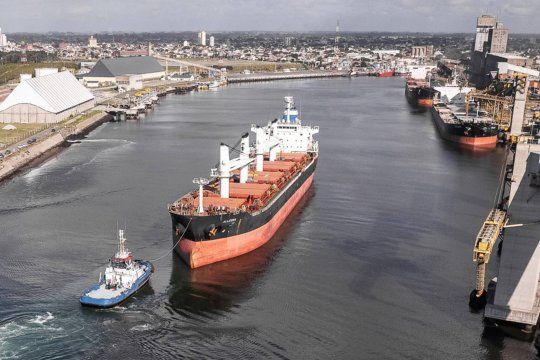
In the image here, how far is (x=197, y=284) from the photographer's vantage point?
57.2ft

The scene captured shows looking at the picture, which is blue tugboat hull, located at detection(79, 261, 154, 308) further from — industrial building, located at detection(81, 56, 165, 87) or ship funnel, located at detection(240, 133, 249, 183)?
industrial building, located at detection(81, 56, 165, 87)

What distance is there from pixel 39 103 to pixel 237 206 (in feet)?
100

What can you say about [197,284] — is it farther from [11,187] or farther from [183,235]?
[11,187]

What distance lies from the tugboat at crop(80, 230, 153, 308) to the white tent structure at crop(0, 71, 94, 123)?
1243 inches

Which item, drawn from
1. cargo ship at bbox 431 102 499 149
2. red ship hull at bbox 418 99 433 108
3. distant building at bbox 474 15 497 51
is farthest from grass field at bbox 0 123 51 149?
distant building at bbox 474 15 497 51

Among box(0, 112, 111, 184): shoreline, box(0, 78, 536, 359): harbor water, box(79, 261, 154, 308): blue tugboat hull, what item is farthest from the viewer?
box(0, 112, 111, 184): shoreline

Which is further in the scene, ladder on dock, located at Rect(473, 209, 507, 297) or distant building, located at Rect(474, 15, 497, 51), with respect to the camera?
distant building, located at Rect(474, 15, 497, 51)

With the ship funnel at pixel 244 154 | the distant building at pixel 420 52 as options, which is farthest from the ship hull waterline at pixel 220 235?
the distant building at pixel 420 52

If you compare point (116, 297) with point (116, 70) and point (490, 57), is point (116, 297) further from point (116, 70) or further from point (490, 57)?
point (490, 57)

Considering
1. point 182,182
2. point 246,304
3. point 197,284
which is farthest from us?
point 182,182

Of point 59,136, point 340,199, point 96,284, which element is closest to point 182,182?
point 340,199

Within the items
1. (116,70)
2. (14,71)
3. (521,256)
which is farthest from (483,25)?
(521,256)

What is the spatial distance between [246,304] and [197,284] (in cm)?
186

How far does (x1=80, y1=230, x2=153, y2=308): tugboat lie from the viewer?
611 inches
